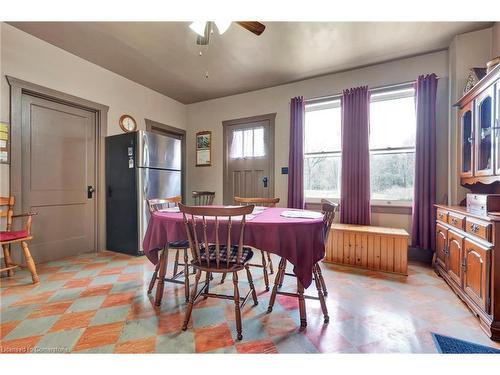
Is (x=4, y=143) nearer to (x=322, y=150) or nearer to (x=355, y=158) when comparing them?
(x=322, y=150)

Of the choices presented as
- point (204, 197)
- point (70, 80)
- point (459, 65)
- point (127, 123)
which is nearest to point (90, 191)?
point (127, 123)

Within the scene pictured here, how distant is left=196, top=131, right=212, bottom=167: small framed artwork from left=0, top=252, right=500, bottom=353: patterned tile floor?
2.70m

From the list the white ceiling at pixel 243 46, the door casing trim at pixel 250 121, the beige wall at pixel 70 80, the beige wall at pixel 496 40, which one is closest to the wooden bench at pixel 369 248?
the door casing trim at pixel 250 121

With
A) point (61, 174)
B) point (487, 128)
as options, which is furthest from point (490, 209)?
point (61, 174)

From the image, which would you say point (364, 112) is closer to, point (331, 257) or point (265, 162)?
point (265, 162)

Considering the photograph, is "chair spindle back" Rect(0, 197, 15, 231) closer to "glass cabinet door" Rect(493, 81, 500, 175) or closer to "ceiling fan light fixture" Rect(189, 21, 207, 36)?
"ceiling fan light fixture" Rect(189, 21, 207, 36)

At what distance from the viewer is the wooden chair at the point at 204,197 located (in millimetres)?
4410

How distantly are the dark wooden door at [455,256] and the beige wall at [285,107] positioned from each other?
892mm

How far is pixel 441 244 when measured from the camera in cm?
254

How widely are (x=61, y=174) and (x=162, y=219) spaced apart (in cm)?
229

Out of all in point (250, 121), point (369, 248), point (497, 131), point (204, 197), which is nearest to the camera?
point (497, 131)

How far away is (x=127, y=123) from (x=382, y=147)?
3.88 meters

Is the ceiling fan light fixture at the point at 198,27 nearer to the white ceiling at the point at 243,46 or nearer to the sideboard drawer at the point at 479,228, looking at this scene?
the white ceiling at the point at 243,46

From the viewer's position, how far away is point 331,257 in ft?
9.95
